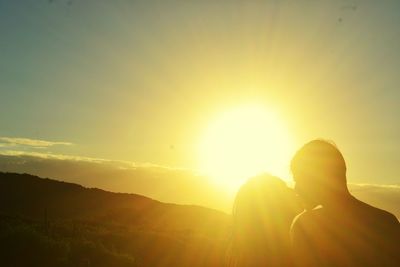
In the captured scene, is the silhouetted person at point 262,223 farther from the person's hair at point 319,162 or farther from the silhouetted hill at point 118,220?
the silhouetted hill at point 118,220

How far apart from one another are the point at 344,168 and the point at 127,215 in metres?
70.5

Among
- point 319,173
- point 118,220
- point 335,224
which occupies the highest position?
point 118,220

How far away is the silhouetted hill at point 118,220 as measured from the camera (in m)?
31.8

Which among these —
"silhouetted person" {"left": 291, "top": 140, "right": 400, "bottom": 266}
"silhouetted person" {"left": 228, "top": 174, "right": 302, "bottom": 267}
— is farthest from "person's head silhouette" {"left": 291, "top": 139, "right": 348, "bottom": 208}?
"silhouetted person" {"left": 228, "top": 174, "right": 302, "bottom": 267}

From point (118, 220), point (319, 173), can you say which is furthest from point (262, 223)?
point (118, 220)

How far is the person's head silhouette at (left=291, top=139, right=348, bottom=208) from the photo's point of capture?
126 inches

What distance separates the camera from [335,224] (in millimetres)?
3074

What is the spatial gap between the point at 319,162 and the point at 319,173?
77 millimetres

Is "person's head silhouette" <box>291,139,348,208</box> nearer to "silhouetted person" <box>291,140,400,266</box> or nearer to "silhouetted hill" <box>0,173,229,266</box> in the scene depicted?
"silhouetted person" <box>291,140,400,266</box>

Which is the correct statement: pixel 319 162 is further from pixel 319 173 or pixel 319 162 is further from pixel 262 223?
pixel 262 223

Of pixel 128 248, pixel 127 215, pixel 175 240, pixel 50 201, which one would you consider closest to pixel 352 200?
pixel 128 248

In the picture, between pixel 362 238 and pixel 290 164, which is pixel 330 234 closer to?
pixel 362 238

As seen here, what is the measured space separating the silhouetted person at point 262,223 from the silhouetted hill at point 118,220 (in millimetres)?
20905

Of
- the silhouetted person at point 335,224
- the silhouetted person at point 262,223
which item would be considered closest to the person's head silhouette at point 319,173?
the silhouetted person at point 335,224
